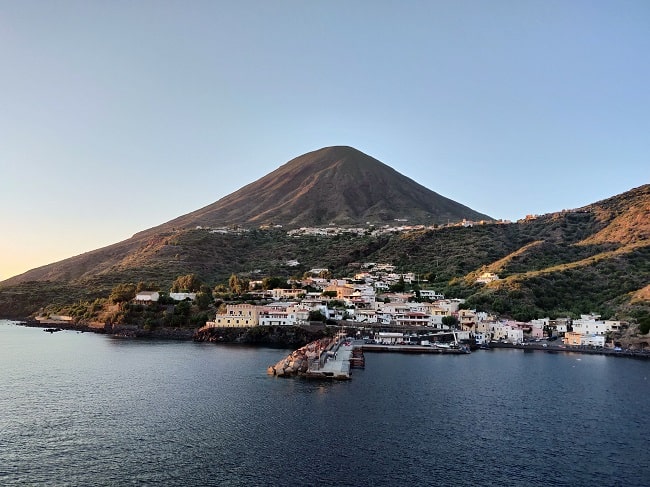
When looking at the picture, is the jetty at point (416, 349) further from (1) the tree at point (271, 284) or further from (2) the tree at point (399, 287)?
(1) the tree at point (271, 284)

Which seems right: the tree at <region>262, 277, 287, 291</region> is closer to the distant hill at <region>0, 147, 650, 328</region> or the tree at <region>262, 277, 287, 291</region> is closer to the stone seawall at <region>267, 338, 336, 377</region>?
the distant hill at <region>0, 147, 650, 328</region>

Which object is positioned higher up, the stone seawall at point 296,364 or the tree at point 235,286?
the tree at point 235,286

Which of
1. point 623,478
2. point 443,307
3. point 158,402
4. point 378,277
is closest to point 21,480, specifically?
point 158,402

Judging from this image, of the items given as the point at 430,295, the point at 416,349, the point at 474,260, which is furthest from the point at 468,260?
the point at 416,349

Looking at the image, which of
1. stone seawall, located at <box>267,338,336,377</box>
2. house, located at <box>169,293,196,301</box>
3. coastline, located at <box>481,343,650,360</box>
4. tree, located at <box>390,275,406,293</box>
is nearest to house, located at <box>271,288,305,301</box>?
house, located at <box>169,293,196,301</box>

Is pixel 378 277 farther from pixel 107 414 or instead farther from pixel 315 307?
pixel 107 414

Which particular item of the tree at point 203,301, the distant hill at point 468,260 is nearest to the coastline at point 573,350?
the distant hill at point 468,260

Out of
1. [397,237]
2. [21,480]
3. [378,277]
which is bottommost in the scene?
[21,480]
